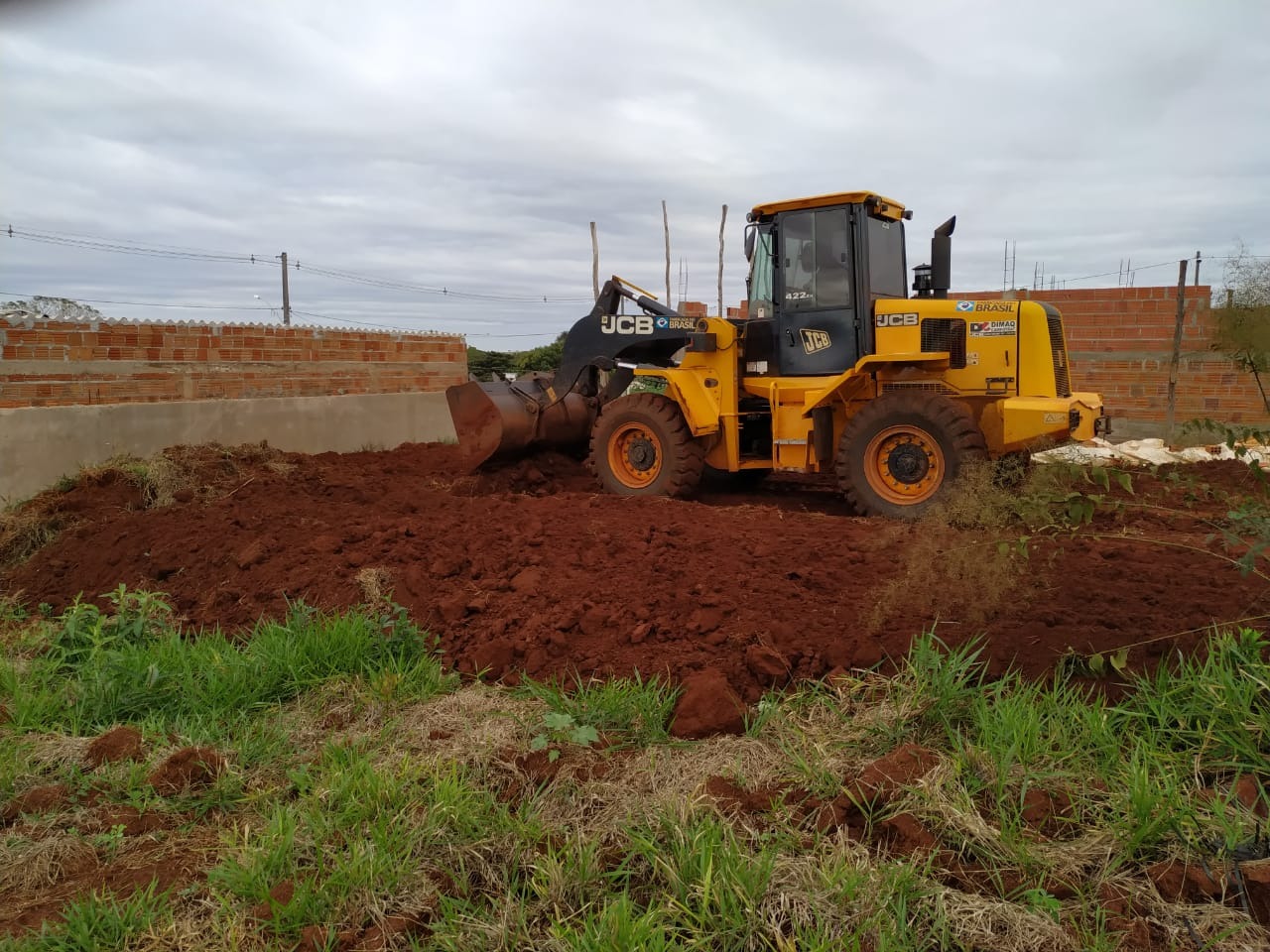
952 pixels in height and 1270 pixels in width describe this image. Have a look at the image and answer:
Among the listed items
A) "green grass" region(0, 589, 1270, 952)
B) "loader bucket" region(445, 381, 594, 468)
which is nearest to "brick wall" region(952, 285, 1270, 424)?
"loader bucket" region(445, 381, 594, 468)

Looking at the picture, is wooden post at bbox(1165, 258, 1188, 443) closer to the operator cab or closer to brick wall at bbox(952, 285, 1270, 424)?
brick wall at bbox(952, 285, 1270, 424)

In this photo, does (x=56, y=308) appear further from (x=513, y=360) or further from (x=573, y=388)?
(x=513, y=360)

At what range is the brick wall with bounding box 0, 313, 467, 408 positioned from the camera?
811cm

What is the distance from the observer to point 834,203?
777 centimetres

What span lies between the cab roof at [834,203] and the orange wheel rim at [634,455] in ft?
7.12

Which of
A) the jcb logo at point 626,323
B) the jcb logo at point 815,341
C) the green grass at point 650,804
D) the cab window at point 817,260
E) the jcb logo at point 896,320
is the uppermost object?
the cab window at point 817,260

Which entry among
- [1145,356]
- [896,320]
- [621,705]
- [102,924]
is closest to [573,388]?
[896,320]

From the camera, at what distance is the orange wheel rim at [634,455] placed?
845cm

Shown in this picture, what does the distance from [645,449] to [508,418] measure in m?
1.32

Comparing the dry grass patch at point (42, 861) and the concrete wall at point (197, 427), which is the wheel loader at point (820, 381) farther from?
the dry grass patch at point (42, 861)

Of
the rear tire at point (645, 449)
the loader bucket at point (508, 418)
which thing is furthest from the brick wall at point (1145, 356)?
the loader bucket at point (508, 418)

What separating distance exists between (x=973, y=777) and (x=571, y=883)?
1.35 metres

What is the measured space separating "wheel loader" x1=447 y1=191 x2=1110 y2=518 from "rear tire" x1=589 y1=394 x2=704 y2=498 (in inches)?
0.6

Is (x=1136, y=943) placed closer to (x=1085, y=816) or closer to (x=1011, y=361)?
(x=1085, y=816)
